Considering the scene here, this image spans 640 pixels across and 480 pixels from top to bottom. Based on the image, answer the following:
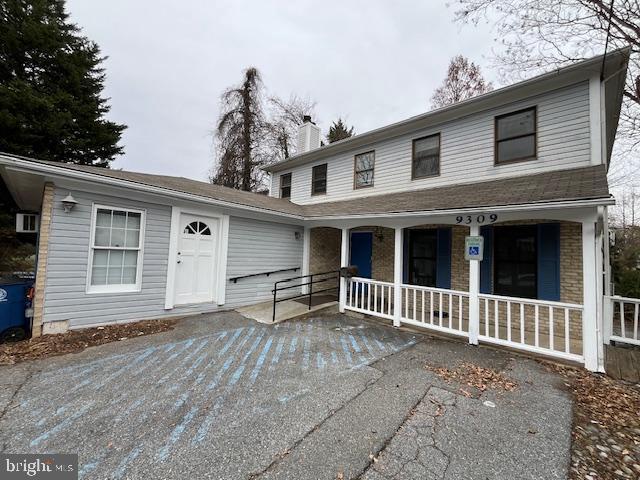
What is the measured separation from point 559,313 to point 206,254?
26.5 feet

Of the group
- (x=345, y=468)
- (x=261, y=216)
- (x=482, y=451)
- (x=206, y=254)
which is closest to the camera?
(x=345, y=468)

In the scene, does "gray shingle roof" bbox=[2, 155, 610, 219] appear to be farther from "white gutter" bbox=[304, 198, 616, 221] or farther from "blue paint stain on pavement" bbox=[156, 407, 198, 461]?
"blue paint stain on pavement" bbox=[156, 407, 198, 461]

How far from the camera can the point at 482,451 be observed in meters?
2.41

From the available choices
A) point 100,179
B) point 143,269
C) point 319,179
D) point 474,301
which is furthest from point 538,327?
point 100,179

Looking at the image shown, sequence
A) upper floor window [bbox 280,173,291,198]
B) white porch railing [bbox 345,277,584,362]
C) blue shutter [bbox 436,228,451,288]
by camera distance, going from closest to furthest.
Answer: white porch railing [bbox 345,277,584,362] < blue shutter [bbox 436,228,451,288] < upper floor window [bbox 280,173,291,198]

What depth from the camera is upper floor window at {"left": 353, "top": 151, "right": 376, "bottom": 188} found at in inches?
368

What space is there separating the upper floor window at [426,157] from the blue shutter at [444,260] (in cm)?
178

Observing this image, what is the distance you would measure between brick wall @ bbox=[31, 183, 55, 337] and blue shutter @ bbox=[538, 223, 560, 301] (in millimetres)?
9670

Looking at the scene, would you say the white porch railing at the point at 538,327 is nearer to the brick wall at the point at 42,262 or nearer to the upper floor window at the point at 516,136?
the upper floor window at the point at 516,136

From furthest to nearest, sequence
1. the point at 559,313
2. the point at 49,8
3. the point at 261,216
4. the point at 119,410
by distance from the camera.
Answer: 1. the point at 49,8
2. the point at 261,216
3. the point at 559,313
4. the point at 119,410

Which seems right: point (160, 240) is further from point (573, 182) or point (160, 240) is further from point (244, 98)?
point (244, 98)

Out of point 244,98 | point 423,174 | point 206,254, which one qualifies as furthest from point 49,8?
point 423,174

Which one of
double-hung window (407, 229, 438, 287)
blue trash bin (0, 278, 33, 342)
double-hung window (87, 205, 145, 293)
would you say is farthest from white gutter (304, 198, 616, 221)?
blue trash bin (0, 278, 33, 342)

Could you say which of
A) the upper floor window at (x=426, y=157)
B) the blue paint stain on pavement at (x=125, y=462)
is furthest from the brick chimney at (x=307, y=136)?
the blue paint stain on pavement at (x=125, y=462)
